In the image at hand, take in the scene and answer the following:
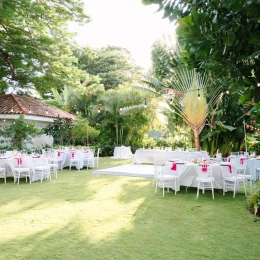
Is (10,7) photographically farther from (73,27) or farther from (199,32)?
(199,32)

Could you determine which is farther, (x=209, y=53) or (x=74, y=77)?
(x=74, y=77)

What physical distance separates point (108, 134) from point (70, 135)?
3828 mm

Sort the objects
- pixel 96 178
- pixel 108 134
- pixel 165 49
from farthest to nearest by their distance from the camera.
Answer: pixel 108 134, pixel 165 49, pixel 96 178

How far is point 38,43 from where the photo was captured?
13.8 meters

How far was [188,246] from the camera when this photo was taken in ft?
13.7

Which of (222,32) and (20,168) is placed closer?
(222,32)

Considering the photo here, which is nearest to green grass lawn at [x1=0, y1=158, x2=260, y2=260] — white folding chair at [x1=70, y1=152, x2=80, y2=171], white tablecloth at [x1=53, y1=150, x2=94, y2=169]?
white folding chair at [x1=70, y1=152, x2=80, y2=171]

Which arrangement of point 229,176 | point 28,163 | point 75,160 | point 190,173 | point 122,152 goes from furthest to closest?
point 122,152 → point 75,160 → point 28,163 → point 190,173 → point 229,176

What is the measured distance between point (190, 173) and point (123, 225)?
3.67 meters

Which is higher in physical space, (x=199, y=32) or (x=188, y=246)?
(x=199, y=32)

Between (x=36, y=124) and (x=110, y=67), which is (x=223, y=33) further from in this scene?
(x=110, y=67)

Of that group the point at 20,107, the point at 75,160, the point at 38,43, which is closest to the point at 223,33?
the point at 75,160

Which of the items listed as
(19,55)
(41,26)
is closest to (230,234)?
(41,26)

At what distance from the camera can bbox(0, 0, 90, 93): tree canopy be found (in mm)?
12234
